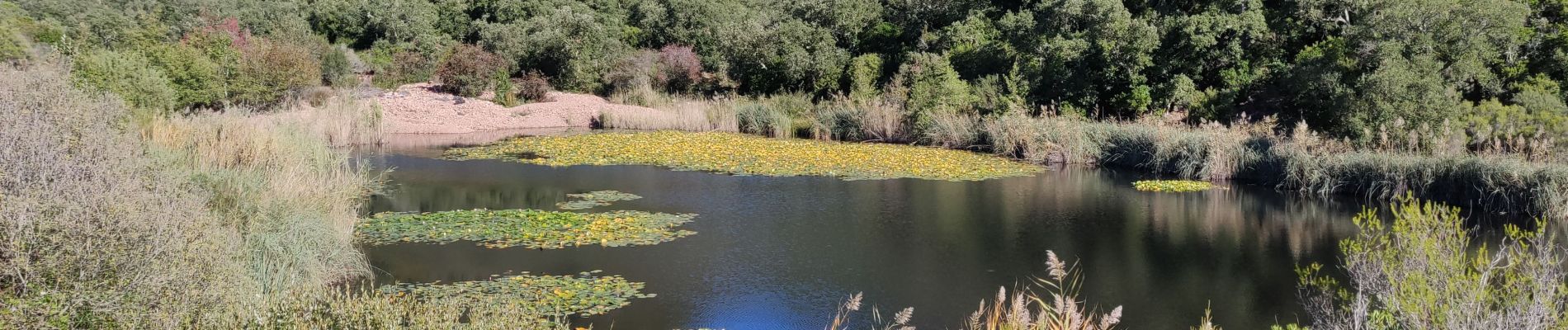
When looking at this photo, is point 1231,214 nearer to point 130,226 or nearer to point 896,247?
point 896,247

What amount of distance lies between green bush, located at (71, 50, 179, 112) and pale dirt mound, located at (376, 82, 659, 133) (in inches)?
501

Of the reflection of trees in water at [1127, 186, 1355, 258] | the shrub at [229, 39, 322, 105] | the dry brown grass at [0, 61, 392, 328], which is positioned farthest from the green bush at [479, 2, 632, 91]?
the dry brown grass at [0, 61, 392, 328]

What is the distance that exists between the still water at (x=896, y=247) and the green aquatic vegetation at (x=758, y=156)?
34.1 inches

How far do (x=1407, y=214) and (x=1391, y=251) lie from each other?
361 mm

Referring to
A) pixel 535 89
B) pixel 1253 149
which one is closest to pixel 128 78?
pixel 1253 149

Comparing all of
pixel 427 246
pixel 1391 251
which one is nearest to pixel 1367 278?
pixel 1391 251

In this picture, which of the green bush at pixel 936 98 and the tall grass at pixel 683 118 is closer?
the green bush at pixel 936 98

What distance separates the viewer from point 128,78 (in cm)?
1565

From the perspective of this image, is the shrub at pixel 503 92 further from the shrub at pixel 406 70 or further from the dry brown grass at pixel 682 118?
the dry brown grass at pixel 682 118

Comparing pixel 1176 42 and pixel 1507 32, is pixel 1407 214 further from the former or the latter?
pixel 1176 42

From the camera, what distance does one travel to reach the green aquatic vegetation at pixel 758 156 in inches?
772

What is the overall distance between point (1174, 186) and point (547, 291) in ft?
40.7

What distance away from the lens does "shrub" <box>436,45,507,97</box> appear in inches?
1351

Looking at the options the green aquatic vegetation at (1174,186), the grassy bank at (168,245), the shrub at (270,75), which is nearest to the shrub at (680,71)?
the shrub at (270,75)
